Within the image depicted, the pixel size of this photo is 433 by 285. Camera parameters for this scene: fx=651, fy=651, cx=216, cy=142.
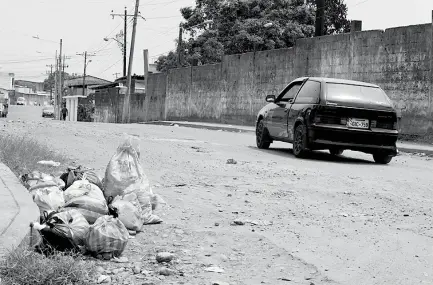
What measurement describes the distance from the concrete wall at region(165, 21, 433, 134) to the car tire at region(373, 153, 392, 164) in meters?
6.65

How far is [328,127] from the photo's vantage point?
449 inches

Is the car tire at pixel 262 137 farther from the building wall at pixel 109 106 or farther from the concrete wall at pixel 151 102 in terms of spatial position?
the building wall at pixel 109 106

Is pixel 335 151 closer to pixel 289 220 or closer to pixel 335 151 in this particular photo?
pixel 335 151

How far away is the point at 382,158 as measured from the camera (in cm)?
1191

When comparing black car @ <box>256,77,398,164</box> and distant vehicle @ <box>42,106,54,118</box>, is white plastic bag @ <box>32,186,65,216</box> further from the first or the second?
distant vehicle @ <box>42,106,54,118</box>

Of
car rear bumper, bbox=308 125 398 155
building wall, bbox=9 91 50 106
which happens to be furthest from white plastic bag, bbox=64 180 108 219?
building wall, bbox=9 91 50 106

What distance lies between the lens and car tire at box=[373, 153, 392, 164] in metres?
11.8

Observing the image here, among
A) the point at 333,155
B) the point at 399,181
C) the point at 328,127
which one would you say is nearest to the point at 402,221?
the point at 399,181

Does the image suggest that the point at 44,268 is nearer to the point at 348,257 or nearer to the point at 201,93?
the point at 348,257

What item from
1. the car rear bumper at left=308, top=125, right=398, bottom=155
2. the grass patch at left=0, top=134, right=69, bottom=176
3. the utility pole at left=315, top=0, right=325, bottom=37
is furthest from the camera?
the utility pole at left=315, top=0, right=325, bottom=37

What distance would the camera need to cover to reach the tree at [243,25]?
1684 inches

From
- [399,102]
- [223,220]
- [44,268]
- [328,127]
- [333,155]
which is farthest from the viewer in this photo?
[399,102]

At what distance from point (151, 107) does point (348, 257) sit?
4067 centimetres

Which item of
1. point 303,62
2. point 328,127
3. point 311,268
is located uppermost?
point 303,62
